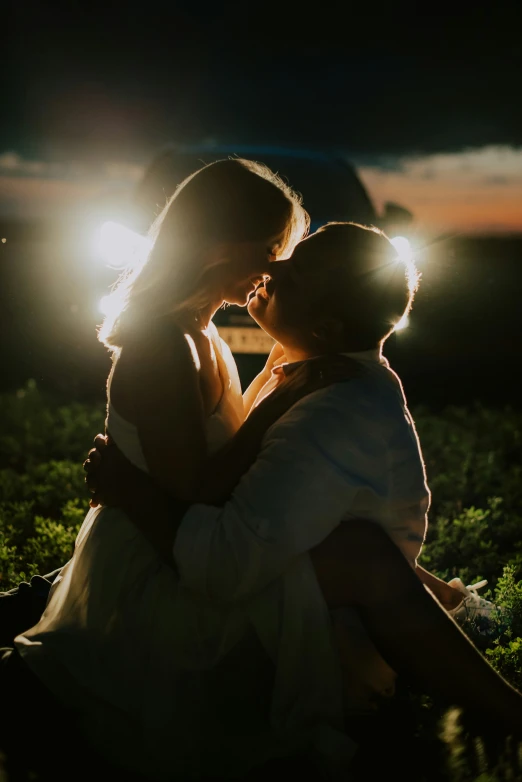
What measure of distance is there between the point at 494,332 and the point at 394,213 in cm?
301

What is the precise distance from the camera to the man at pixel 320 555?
248cm

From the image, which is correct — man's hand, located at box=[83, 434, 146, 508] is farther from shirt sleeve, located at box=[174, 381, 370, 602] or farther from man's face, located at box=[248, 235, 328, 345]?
man's face, located at box=[248, 235, 328, 345]

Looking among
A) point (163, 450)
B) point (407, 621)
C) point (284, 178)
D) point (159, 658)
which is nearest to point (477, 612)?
point (407, 621)

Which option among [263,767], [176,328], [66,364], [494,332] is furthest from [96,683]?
[494,332]

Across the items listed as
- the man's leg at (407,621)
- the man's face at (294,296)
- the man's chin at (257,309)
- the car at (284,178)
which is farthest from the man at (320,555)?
the car at (284,178)

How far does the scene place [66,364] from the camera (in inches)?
312

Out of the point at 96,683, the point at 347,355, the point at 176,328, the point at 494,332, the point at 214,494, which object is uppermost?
the point at 176,328

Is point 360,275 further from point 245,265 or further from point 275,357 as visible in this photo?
point 275,357

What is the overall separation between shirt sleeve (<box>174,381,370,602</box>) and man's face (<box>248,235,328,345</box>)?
16.4 inches

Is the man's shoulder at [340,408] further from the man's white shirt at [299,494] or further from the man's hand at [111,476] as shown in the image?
the man's hand at [111,476]

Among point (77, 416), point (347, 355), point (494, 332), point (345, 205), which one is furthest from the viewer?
point (494, 332)

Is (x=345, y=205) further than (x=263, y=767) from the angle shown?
Yes

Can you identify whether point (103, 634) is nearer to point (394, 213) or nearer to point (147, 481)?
point (147, 481)

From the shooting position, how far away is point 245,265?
3.01 m
